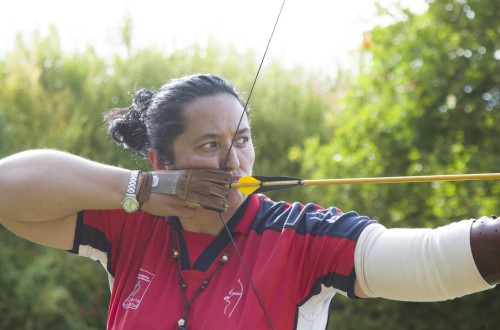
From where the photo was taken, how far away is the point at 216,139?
2389 millimetres

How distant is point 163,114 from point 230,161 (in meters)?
0.29

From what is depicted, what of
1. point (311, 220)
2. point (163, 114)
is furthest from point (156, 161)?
point (311, 220)

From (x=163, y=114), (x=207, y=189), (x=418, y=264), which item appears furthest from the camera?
(x=163, y=114)

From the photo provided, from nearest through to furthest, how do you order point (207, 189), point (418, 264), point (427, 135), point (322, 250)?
point (418, 264) → point (322, 250) → point (207, 189) → point (427, 135)

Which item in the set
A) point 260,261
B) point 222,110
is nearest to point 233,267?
point 260,261

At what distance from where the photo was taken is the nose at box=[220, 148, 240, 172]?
2.35m

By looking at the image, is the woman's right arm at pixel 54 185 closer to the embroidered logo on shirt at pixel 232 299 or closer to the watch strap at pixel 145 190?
the watch strap at pixel 145 190

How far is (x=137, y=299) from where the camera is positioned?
2307mm

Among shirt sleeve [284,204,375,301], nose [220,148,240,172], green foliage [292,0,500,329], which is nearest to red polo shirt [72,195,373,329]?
shirt sleeve [284,204,375,301]

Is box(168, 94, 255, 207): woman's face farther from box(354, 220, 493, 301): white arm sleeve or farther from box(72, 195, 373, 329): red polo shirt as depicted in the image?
box(354, 220, 493, 301): white arm sleeve

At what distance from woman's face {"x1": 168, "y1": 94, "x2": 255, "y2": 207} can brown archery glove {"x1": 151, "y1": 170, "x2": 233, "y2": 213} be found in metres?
0.07

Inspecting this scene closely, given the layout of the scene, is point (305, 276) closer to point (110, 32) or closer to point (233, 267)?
point (233, 267)

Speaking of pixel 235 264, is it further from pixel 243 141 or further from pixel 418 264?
pixel 418 264

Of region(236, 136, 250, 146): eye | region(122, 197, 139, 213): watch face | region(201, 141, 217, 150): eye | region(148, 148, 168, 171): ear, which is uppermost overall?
region(236, 136, 250, 146): eye
